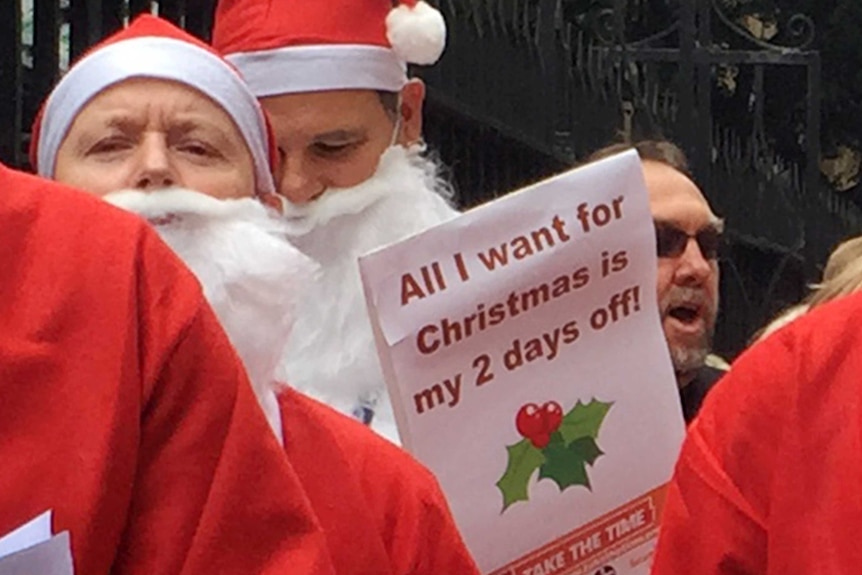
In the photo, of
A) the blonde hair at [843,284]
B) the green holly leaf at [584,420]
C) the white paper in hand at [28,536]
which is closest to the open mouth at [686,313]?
the green holly leaf at [584,420]

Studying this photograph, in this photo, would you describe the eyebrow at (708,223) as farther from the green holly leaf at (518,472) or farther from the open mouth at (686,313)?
the green holly leaf at (518,472)

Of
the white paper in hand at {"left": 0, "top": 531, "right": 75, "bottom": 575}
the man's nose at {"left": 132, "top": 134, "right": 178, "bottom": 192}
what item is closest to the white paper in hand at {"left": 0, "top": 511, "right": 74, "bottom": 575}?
the white paper in hand at {"left": 0, "top": 531, "right": 75, "bottom": 575}

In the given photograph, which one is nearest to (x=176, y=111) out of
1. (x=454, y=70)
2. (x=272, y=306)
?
(x=272, y=306)

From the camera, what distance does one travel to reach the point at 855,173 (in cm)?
1091

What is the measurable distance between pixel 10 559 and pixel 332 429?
0.77 metres

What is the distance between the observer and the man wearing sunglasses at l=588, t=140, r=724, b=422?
11.0 ft

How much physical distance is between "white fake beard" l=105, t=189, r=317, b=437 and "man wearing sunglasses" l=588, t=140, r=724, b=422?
116 centimetres

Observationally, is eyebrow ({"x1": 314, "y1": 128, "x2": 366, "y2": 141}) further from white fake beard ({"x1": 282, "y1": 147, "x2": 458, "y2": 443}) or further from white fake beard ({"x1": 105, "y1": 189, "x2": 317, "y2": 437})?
white fake beard ({"x1": 105, "y1": 189, "x2": 317, "y2": 437})

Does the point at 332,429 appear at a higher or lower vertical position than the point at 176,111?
lower

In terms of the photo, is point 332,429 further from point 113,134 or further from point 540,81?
point 540,81

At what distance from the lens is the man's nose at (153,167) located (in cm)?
227

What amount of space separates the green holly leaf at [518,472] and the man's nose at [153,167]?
56cm

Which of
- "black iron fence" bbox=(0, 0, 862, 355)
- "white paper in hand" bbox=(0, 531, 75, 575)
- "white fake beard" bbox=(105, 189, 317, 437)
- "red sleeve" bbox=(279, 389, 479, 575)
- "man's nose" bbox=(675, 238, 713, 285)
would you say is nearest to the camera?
"white paper in hand" bbox=(0, 531, 75, 575)

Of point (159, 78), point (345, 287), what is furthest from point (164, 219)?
point (345, 287)
